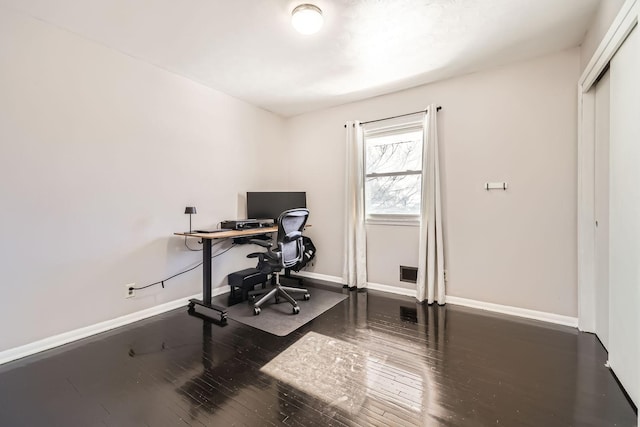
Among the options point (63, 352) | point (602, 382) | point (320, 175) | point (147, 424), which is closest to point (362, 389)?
point (147, 424)

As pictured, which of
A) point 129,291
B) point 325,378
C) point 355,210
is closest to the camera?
point 325,378

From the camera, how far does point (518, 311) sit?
276cm

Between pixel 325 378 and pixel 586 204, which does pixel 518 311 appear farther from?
pixel 325 378

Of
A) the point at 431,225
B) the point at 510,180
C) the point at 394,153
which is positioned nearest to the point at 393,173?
the point at 394,153

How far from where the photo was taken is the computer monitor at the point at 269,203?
12.3 ft

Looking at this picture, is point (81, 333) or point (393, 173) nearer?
point (81, 333)

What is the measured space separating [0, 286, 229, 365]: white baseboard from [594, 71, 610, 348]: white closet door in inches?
153

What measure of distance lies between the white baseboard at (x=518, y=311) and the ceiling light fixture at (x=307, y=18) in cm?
303

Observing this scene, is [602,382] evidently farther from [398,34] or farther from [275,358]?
[398,34]

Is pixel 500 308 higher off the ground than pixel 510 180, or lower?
lower

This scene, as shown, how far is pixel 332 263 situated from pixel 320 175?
1.34 metres

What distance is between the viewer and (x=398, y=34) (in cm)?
227

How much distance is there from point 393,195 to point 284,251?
1.66 meters

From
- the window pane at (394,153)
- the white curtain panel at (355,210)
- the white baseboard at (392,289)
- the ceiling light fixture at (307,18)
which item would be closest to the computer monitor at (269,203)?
the white curtain panel at (355,210)
